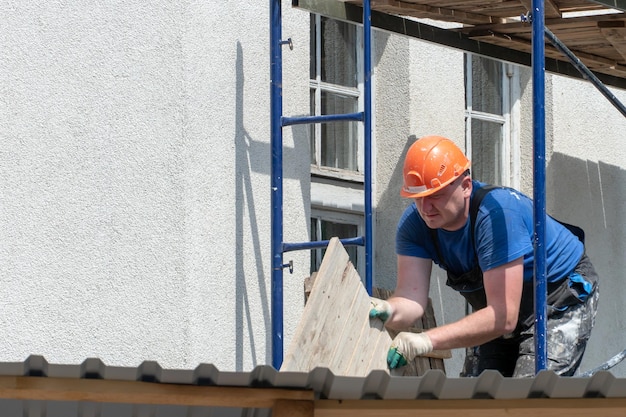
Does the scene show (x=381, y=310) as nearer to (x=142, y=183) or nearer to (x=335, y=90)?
(x=142, y=183)

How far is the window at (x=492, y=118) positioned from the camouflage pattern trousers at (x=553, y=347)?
3.01 meters

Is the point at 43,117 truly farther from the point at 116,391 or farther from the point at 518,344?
the point at 116,391

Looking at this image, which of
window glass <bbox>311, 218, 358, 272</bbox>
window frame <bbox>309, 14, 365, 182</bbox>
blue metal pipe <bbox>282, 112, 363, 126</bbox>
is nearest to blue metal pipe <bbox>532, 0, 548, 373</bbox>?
blue metal pipe <bbox>282, 112, 363, 126</bbox>

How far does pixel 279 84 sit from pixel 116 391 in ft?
13.1

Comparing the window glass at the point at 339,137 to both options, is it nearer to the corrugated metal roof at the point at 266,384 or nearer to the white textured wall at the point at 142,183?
the white textured wall at the point at 142,183

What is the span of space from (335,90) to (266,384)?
497cm

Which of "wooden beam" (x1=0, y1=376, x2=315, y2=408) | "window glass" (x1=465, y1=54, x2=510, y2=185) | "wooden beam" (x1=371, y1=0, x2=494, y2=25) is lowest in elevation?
"wooden beam" (x1=0, y1=376, x2=315, y2=408)

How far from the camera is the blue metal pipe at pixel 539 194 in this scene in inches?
250

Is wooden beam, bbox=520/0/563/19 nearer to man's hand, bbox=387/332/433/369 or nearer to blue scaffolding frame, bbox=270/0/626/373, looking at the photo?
blue scaffolding frame, bbox=270/0/626/373

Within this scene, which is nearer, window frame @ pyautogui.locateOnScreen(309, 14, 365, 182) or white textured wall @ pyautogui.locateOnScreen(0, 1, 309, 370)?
white textured wall @ pyautogui.locateOnScreen(0, 1, 309, 370)

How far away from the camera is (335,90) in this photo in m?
9.03

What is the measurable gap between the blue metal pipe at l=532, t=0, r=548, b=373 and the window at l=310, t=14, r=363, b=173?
2297 millimetres

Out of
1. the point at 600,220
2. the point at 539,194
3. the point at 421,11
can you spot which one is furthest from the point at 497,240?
the point at 600,220

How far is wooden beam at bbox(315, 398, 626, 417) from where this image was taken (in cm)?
438
